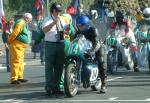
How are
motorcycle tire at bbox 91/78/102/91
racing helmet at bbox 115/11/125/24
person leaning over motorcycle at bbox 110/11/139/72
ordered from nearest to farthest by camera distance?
1. motorcycle tire at bbox 91/78/102/91
2. racing helmet at bbox 115/11/125/24
3. person leaning over motorcycle at bbox 110/11/139/72

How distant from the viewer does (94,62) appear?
45.2 feet

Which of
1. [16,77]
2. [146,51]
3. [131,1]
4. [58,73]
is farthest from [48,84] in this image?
[131,1]

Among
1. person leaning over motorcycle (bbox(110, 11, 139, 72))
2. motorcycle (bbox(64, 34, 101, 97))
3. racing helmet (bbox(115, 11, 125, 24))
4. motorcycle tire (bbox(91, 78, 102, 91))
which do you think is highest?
racing helmet (bbox(115, 11, 125, 24))

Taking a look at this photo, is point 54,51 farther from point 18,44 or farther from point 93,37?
point 18,44

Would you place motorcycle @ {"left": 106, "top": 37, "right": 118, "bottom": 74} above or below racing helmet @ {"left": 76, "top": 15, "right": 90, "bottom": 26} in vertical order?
below

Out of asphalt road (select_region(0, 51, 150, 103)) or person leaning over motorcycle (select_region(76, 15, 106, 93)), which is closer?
asphalt road (select_region(0, 51, 150, 103))

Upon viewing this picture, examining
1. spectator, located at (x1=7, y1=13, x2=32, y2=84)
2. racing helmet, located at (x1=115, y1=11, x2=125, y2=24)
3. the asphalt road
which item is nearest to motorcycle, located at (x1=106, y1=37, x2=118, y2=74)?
racing helmet, located at (x1=115, y1=11, x2=125, y2=24)

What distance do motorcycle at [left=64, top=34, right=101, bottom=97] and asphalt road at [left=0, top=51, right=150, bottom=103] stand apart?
0.87 feet

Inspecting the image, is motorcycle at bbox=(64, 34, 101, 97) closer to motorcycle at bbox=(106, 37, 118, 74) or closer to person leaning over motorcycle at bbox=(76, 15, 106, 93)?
person leaning over motorcycle at bbox=(76, 15, 106, 93)

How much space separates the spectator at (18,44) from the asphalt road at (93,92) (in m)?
0.31

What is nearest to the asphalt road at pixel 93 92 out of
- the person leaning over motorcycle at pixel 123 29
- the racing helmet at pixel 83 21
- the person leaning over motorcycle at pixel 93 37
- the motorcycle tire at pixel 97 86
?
the motorcycle tire at pixel 97 86

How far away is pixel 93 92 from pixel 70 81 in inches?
49.4

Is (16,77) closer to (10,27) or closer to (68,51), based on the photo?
(68,51)

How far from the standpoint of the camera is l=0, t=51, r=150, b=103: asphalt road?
12.9m
